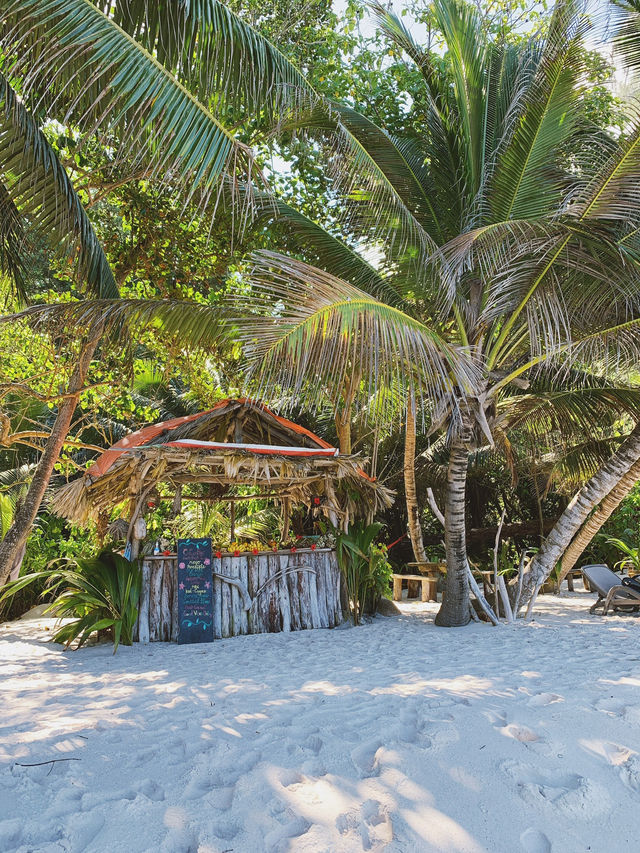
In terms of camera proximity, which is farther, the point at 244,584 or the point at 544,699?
the point at 244,584

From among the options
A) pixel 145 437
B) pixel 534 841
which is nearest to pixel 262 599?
pixel 145 437

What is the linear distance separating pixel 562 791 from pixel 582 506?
645cm

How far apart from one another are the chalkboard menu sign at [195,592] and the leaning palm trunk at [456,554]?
9.98 feet

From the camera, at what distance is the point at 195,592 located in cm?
746

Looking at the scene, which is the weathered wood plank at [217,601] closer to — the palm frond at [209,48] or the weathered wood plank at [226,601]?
the weathered wood plank at [226,601]

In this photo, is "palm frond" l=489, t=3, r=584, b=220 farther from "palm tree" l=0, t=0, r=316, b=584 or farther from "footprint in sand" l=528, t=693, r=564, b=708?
"footprint in sand" l=528, t=693, r=564, b=708

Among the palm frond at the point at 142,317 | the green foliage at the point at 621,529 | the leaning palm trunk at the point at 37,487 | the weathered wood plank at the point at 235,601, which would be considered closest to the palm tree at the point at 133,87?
the palm frond at the point at 142,317

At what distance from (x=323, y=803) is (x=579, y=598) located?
9818 mm

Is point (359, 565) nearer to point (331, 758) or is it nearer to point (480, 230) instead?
point (480, 230)

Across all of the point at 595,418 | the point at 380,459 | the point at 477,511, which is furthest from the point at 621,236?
the point at 477,511

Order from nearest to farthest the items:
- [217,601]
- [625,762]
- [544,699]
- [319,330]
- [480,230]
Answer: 1. [625,762]
2. [544,699]
3. [319,330]
4. [480,230]
5. [217,601]

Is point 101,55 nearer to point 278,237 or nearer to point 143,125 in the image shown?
point 143,125

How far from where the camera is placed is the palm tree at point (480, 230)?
6539 mm

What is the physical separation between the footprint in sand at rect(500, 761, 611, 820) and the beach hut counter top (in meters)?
5.12
